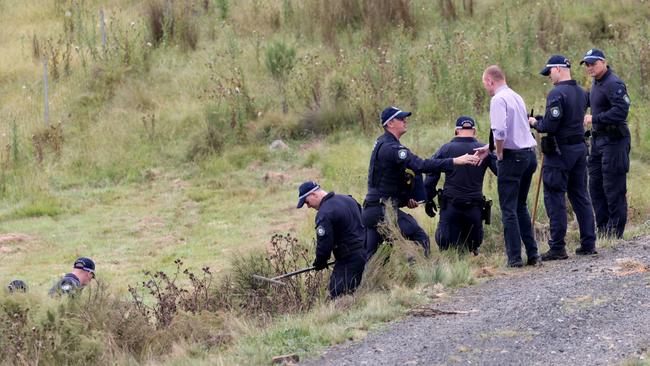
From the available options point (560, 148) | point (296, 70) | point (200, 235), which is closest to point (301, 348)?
point (560, 148)

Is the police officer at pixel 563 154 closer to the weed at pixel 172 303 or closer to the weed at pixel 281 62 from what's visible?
the weed at pixel 172 303

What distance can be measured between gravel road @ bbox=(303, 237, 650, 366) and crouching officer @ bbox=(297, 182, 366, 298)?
0.96 metres

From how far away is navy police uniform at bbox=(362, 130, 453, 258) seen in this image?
10.0 metres

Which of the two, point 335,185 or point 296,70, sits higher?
point 296,70

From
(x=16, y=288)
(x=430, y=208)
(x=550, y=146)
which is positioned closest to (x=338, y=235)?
(x=430, y=208)

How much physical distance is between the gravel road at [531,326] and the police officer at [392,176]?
3.64 feet

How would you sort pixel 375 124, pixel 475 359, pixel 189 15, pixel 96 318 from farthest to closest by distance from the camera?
1. pixel 189 15
2. pixel 375 124
3. pixel 96 318
4. pixel 475 359

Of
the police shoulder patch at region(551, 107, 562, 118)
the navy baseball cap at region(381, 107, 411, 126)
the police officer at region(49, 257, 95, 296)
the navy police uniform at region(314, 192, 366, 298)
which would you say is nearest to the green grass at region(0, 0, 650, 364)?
the police officer at region(49, 257, 95, 296)

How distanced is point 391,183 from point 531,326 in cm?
274

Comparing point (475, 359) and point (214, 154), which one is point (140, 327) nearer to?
point (475, 359)

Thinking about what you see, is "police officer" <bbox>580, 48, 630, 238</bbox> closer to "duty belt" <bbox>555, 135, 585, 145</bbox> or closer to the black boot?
"duty belt" <bbox>555, 135, 585, 145</bbox>

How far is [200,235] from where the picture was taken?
1501 cm

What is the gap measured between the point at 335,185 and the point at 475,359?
853cm

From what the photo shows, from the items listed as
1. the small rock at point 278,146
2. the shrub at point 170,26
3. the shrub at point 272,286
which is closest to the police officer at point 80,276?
the shrub at point 272,286
